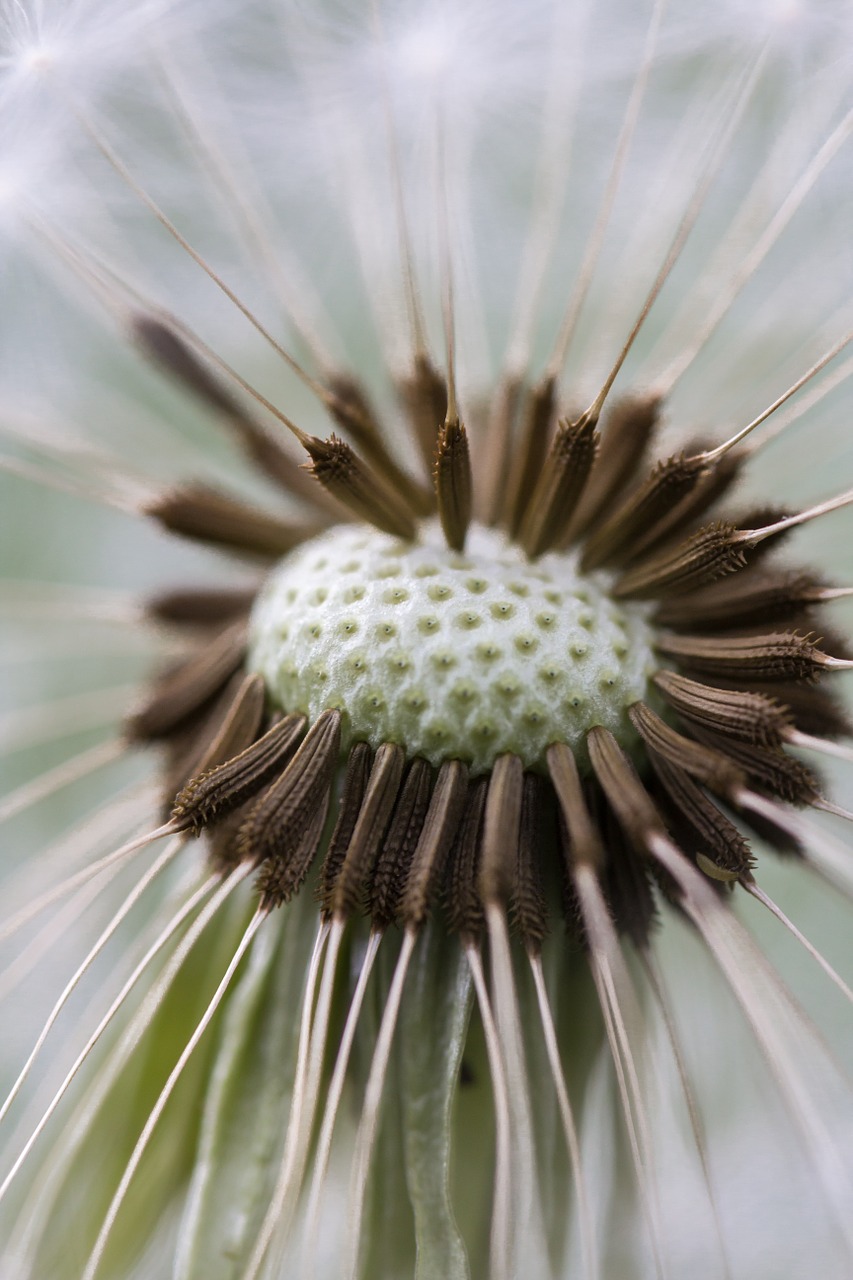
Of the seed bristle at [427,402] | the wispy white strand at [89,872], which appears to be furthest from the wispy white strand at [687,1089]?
the seed bristle at [427,402]

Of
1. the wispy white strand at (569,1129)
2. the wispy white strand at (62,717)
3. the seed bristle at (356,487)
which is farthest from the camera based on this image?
the wispy white strand at (62,717)

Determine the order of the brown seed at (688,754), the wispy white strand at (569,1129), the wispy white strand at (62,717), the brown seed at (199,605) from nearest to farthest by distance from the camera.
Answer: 1. the wispy white strand at (569,1129)
2. the brown seed at (688,754)
3. the brown seed at (199,605)
4. the wispy white strand at (62,717)

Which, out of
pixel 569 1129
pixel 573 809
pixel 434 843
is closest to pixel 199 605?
pixel 434 843

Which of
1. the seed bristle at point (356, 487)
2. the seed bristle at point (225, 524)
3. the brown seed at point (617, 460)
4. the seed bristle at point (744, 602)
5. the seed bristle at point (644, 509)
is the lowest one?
the seed bristle at point (744, 602)

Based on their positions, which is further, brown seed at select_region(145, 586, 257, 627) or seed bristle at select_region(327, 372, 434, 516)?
brown seed at select_region(145, 586, 257, 627)

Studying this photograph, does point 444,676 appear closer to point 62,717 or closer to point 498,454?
point 498,454

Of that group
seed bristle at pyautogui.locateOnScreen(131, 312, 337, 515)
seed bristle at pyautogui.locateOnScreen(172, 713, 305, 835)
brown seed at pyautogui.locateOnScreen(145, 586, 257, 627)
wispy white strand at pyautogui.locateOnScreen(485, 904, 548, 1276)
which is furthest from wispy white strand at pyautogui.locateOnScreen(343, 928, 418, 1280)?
seed bristle at pyautogui.locateOnScreen(131, 312, 337, 515)

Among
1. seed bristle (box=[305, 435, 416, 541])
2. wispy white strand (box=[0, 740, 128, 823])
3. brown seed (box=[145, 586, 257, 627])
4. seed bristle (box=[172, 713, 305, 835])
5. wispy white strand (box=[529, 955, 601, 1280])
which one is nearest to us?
wispy white strand (box=[529, 955, 601, 1280])

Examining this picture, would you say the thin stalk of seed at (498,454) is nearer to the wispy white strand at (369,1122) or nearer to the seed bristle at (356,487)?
the seed bristle at (356,487)

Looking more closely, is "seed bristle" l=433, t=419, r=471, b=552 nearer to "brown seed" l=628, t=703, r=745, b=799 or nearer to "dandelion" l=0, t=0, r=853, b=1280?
"dandelion" l=0, t=0, r=853, b=1280

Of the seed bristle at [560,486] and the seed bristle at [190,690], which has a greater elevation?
the seed bristle at [560,486]
